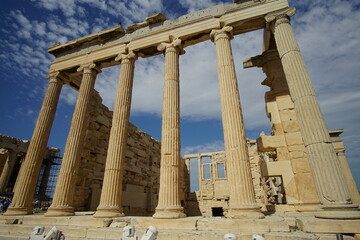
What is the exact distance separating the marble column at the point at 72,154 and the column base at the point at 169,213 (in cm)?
473

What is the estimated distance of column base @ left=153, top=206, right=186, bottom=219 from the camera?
24.4ft

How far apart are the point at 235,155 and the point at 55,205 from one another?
842 centimetres

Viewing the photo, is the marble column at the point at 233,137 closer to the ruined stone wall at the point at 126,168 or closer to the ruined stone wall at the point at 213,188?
the ruined stone wall at the point at 126,168

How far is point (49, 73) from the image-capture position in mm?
13625

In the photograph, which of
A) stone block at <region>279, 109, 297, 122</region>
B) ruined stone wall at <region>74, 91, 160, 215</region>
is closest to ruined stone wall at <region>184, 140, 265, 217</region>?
ruined stone wall at <region>74, 91, 160, 215</region>

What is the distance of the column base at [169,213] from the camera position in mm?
7430

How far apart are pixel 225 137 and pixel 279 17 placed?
19.9ft

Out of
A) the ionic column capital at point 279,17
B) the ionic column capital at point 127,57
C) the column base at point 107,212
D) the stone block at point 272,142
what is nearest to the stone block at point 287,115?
the stone block at point 272,142

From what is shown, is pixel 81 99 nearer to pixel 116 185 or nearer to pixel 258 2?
pixel 116 185

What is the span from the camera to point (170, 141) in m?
8.90

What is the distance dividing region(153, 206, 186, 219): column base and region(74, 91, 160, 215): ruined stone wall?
21.0 ft

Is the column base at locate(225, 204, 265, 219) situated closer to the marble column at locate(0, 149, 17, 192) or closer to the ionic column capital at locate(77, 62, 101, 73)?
the ionic column capital at locate(77, 62, 101, 73)

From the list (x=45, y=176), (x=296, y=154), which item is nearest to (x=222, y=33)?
(x=296, y=154)

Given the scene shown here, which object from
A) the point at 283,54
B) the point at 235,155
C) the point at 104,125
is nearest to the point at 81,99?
the point at 104,125
